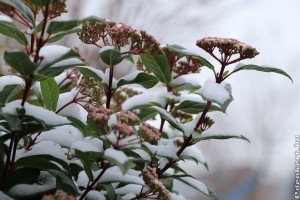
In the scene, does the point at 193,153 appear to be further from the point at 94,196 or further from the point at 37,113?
the point at 37,113

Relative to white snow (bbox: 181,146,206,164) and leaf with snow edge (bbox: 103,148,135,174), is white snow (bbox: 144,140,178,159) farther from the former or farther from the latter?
leaf with snow edge (bbox: 103,148,135,174)

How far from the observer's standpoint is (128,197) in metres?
0.95

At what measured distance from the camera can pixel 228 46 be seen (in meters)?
0.92

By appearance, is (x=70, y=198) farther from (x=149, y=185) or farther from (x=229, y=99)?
(x=229, y=99)

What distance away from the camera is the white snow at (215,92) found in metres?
0.85

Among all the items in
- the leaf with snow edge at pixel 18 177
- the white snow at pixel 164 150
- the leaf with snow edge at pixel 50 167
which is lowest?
the leaf with snow edge at pixel 18 177

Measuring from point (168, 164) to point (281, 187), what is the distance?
65.5ft

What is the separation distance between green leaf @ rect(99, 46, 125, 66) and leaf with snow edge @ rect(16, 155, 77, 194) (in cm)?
25

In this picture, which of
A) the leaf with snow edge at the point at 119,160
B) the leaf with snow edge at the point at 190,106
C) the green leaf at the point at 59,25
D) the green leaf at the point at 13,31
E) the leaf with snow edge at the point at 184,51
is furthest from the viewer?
the leaf with snow edge at the point at 190,106

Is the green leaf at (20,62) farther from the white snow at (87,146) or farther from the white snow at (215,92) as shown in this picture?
the white snow at (215,92)

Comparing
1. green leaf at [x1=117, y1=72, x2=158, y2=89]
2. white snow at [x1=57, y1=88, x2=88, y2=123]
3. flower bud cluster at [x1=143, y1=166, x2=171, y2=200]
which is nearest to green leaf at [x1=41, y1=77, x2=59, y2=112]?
white snow at [x1=57, y1=88, x2=88, y2=123]

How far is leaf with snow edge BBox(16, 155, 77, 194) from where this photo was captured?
77 cm

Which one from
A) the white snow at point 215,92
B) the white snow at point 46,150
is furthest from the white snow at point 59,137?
the white snow at point 215,92

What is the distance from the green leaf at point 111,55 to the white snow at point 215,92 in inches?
7.5
